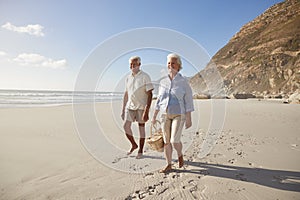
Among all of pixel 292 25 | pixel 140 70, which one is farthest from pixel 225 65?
pixel 140 70

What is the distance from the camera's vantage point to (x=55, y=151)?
4.01 metres

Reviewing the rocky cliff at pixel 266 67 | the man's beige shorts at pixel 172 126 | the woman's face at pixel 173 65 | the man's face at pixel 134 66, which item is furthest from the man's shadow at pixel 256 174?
the rocky cliff at pixel 266 67

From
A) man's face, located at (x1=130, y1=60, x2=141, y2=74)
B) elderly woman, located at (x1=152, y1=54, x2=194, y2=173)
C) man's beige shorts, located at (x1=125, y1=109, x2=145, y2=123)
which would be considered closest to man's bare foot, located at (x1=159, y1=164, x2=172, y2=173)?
elderly woman, located at (x1=152, y1=54, x2=194, y2=173)

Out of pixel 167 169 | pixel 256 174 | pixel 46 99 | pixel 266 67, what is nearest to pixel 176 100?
pixel 167 169

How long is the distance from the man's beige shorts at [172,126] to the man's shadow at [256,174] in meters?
0.61

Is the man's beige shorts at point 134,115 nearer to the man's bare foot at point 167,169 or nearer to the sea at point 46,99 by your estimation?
the man's bare foot at point 167,169

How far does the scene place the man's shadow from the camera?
2527 mm

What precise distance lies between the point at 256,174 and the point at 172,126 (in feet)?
5.05

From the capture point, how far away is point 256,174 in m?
2.84

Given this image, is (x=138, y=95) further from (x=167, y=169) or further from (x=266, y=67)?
(x=266, y=67)

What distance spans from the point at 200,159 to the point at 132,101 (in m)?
1.81

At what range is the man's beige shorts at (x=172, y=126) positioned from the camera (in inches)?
112

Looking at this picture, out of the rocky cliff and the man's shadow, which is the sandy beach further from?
the rocky cliff

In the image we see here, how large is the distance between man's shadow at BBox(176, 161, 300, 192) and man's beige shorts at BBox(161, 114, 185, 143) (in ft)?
2.02
